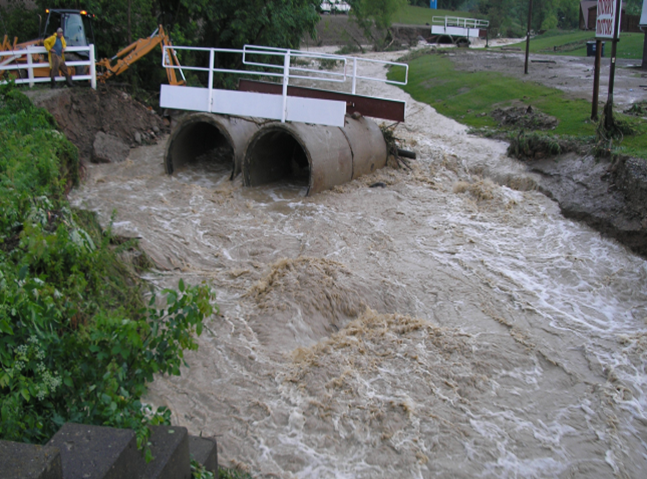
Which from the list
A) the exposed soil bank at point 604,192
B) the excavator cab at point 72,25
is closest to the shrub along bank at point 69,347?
the exposed soil bank at point 604,192

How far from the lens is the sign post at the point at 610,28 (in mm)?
11406

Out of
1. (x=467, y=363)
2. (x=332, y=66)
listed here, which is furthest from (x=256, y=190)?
(x=332, y=66)

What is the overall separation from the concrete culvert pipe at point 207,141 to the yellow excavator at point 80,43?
185 cm

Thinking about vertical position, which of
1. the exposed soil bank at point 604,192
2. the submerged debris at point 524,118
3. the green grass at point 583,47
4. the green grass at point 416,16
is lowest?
the exposed soil bank at point 604,192

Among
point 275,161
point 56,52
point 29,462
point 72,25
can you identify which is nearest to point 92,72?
point 56,52

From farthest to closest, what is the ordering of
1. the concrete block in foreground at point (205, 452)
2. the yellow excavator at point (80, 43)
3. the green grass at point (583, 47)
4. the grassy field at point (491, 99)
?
the green grass at point (583, 47)
the yellow excavator at point (80, 43)
the grassy field at point (491, 99)
the concrete block in foreground at point (205, 452)

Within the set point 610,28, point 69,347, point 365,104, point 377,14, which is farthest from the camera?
point 377,14

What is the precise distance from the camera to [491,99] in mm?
17266

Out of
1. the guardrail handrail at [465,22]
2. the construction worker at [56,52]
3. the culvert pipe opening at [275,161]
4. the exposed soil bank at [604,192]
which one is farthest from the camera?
the guardrail handrail at [465,22]

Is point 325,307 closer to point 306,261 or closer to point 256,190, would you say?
point 306,261

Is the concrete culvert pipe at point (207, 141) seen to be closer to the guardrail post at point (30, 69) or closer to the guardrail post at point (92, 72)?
the guardrail post at point (92, 72)

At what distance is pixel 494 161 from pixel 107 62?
33.8 ft

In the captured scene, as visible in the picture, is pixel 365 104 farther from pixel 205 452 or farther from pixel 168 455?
pixel 168 455

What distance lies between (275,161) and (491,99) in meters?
8.27
